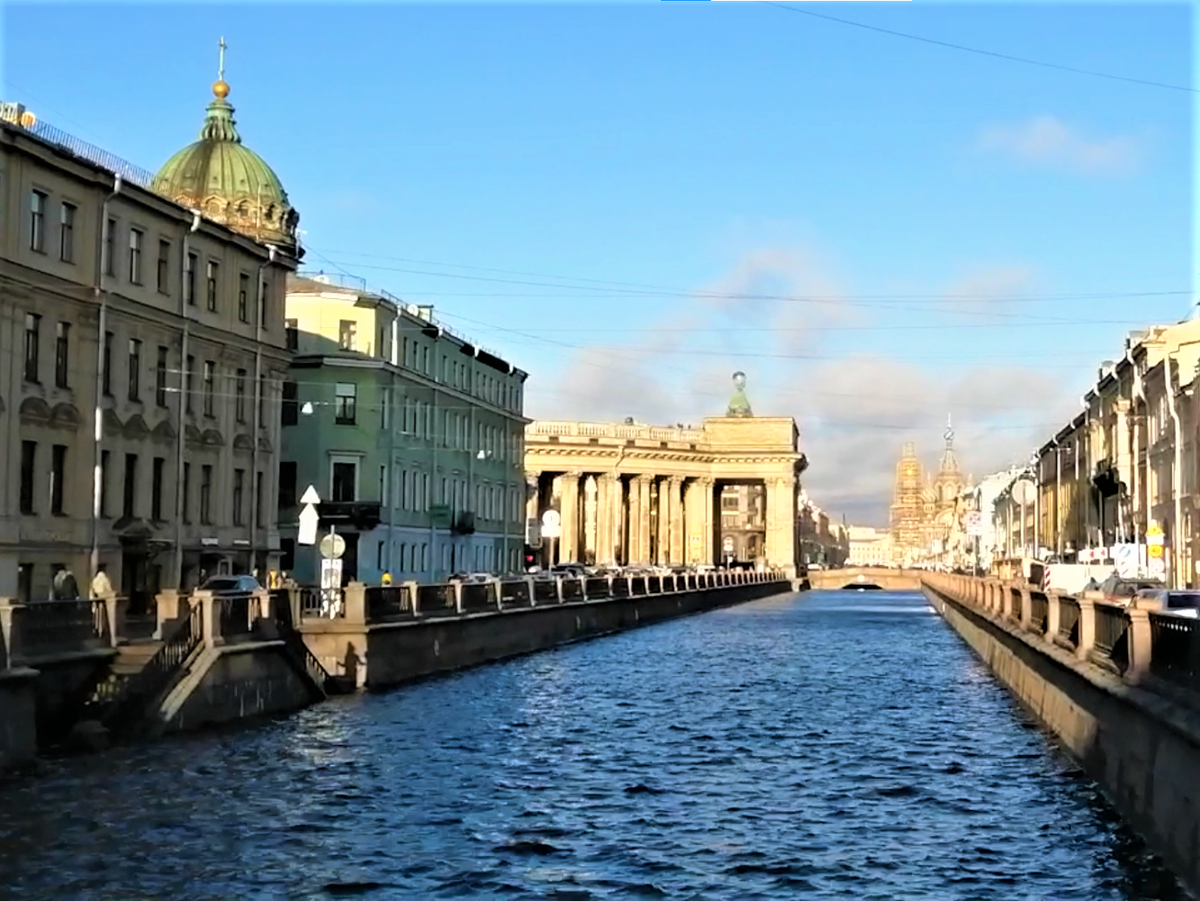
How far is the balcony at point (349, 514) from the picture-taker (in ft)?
240

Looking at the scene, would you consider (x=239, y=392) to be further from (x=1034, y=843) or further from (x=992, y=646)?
(x=1034, y=843)

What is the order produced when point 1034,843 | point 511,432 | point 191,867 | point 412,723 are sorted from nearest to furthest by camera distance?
point 191,867
point 1034,843
point 412,723
point 511,432

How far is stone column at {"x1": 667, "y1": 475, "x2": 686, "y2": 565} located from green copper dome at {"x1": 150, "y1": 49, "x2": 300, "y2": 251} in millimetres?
104342

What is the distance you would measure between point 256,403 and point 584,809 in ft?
125

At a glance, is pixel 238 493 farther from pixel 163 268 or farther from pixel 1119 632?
pixel 1119 632

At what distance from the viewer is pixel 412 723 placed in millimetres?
35438

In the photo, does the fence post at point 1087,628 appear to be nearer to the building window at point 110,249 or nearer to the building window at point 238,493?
the building window at point 110,249

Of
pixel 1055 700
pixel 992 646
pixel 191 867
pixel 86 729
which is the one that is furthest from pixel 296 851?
pixel 992 646

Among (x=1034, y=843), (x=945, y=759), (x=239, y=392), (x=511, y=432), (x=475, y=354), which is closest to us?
(x=1034, y=843)

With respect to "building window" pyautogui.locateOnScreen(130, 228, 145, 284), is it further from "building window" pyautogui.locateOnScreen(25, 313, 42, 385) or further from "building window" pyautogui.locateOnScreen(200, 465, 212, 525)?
"building window" pyautogui.locateOnScreen(200, 465, 212, 525)

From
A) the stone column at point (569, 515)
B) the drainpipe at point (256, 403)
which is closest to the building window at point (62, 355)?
the drainpipe at point (256, 403)

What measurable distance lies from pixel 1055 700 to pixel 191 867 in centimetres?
1890

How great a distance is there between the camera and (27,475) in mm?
45031

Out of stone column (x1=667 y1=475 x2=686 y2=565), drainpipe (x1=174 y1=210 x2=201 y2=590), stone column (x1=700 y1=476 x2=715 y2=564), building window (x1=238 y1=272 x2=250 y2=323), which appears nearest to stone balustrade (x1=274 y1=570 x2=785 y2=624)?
drainpipe (x1=174 y1=210 x2=201 y2=590)
